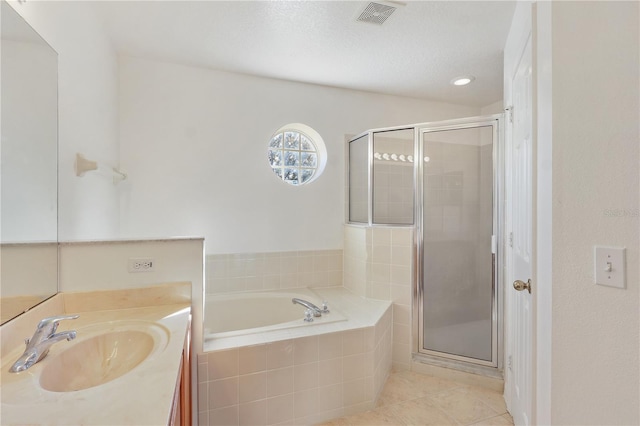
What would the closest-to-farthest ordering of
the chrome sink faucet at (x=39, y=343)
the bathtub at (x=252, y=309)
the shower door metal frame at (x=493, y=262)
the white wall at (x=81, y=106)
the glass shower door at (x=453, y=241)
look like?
the chrome sink faucet at (x=39, y=343), the white wall at (x=81, y=106), the shower door metal frame at (x=493, y=262), the glass shower door at (x=453, y=241), the bathtub at (x=252, y=309)

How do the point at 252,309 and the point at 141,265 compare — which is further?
the point at 252,309

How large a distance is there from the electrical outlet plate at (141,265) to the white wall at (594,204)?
Result: 1.69 m

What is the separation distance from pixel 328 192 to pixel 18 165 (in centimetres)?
230

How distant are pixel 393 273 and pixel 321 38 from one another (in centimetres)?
192

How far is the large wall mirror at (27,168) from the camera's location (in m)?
0.96

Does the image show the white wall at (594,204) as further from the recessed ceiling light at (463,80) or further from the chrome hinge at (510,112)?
the recessed ceiling light at (463,80)

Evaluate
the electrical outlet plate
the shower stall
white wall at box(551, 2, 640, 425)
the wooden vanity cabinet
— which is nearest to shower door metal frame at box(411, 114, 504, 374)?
the shower stall

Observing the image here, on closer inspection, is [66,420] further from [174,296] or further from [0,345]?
[174,296]

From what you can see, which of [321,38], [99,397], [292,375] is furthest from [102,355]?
[321,38]

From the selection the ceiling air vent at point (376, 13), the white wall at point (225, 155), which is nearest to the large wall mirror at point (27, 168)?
the white wall at point (225, 155)

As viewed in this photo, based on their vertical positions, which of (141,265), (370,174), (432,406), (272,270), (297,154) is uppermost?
(297,154)

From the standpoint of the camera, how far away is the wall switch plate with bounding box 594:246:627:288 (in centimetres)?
88

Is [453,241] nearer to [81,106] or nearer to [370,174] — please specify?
[370,174]

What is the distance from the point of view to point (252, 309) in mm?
2652
